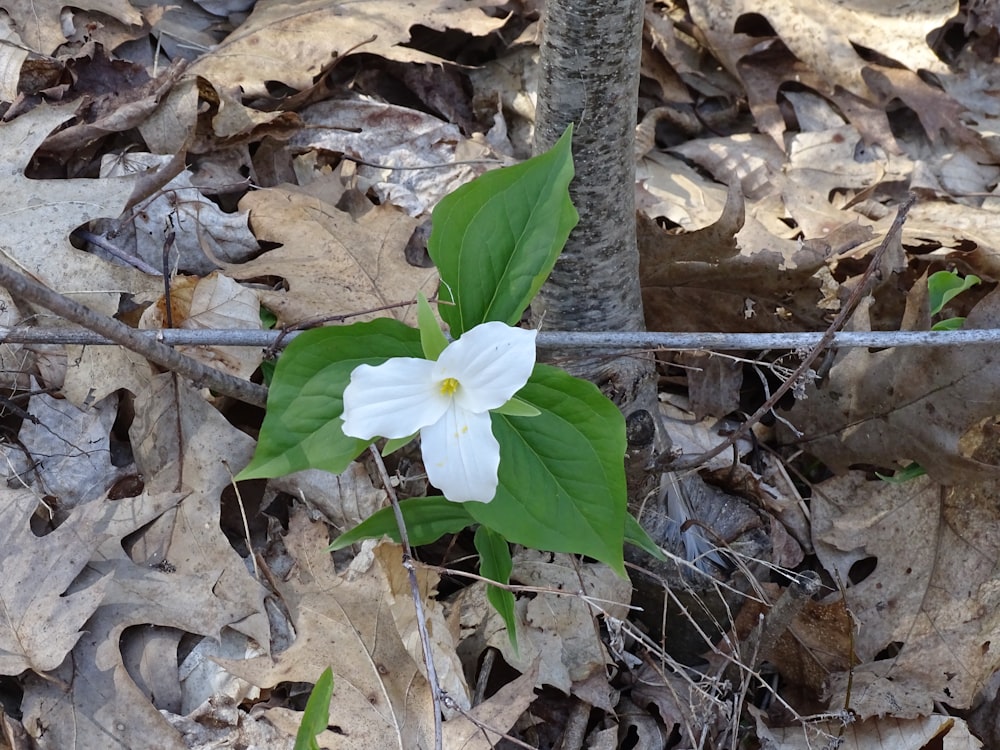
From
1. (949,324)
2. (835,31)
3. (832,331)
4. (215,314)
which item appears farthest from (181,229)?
(835,31)

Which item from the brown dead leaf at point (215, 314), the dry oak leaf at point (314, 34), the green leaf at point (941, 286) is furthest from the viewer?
the dry oak leaf at point (314, 34)

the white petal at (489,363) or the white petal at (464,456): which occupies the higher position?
the white petal at (489,363)

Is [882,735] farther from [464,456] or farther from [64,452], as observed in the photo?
[64,452]

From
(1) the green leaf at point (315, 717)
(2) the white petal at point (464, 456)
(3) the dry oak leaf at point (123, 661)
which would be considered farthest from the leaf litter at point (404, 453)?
(2) the white petal at point (464, 456)

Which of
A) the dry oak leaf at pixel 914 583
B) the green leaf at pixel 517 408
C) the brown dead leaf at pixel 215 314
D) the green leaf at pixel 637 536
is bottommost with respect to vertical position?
the dry oak leaf at pixel 914 583

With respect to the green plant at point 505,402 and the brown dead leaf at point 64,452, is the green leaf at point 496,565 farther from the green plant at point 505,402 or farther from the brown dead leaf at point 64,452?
the brown dead leaf at point 64,452

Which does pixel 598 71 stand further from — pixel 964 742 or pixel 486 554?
pixel 964 742

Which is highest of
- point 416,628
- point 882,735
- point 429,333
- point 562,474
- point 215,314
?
point 429,333
